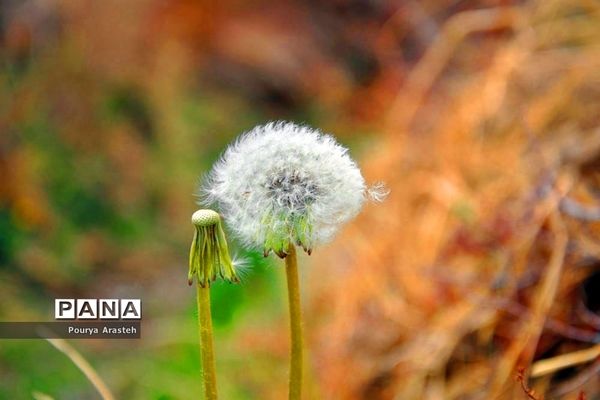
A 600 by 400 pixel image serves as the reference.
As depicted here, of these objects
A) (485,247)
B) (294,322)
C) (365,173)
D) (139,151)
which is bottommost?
(294,322)

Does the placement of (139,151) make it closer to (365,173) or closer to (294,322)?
(365,173)

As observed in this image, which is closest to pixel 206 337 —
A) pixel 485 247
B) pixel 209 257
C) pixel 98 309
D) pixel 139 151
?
pixel 209 257

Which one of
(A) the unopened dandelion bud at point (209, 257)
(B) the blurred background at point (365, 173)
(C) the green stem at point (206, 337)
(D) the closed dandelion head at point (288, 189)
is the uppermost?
(B) the blurred background at point (365, 173)

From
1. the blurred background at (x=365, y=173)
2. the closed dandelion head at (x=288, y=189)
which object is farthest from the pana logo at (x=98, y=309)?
the closed dandelion head at (x=288, y=189)

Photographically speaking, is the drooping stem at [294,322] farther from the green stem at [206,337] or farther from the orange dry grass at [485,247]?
the orange dry grass at [485,247]

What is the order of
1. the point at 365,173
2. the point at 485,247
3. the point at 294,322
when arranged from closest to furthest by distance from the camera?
1. the point at 294,322
2. the point at 485,247
3. the point at 365,173

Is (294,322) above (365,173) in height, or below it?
below

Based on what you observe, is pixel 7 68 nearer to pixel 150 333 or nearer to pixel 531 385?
pixel 150 333

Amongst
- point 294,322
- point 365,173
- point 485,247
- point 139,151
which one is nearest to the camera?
point 294,322

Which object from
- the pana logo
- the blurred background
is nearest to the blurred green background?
the blurred background
